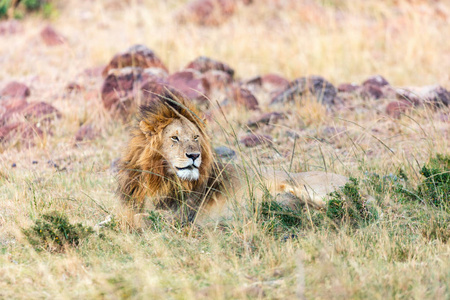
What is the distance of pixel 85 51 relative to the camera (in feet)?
39.4

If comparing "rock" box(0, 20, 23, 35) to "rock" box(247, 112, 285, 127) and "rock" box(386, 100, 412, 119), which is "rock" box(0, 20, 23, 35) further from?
"rock" box(386, 100, 412, 119)

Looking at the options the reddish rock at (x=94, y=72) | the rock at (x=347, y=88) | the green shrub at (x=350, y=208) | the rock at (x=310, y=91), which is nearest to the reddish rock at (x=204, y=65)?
the reddish rock at (x=94, y=72)

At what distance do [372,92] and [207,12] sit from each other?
695cm

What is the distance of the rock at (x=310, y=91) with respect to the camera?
854 cm

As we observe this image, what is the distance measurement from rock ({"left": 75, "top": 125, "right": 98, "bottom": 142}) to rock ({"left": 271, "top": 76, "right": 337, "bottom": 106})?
2.68 meters

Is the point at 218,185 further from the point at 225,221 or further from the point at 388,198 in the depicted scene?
the point at 388,198

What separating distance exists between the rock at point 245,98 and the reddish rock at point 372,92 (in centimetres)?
162

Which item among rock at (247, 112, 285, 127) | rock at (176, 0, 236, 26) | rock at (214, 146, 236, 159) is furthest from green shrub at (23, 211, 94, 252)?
rock at (176, 0, 236, 26)

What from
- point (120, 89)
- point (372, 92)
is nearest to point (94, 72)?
point (120, 89)

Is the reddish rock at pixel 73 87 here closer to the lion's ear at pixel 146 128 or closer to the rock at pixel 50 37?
the rock at pixel 50 37

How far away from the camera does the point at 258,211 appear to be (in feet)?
15.4

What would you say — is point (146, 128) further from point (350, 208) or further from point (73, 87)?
point (73, 87)

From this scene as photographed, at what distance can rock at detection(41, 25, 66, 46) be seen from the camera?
12.3 meters

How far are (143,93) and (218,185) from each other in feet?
12.7
